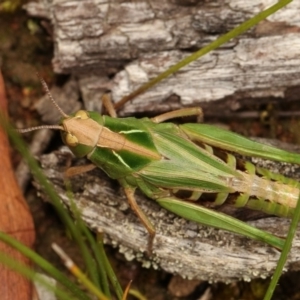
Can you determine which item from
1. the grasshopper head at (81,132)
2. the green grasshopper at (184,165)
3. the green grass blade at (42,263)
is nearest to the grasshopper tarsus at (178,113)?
the green grasshopper at (184,165)

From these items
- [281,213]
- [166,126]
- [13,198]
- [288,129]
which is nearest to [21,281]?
[13,198]

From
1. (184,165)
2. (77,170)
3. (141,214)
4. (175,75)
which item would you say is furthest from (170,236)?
(175,75)

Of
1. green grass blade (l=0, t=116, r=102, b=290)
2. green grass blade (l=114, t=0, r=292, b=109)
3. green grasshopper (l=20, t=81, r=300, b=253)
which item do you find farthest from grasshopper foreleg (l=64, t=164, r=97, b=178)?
green grass blade (l=0, t=116, r=102, b=290)

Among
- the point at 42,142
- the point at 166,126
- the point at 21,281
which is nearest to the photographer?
the point at 21,281

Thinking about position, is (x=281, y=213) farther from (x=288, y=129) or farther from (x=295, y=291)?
(x=288, y=129)

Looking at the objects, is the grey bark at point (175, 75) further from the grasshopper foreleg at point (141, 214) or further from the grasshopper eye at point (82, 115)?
the grasshopper eye at point (82, 115)

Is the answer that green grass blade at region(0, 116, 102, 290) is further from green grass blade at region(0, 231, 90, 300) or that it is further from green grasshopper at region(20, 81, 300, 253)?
green grasshopper at region(20, 81, 300, 253)
